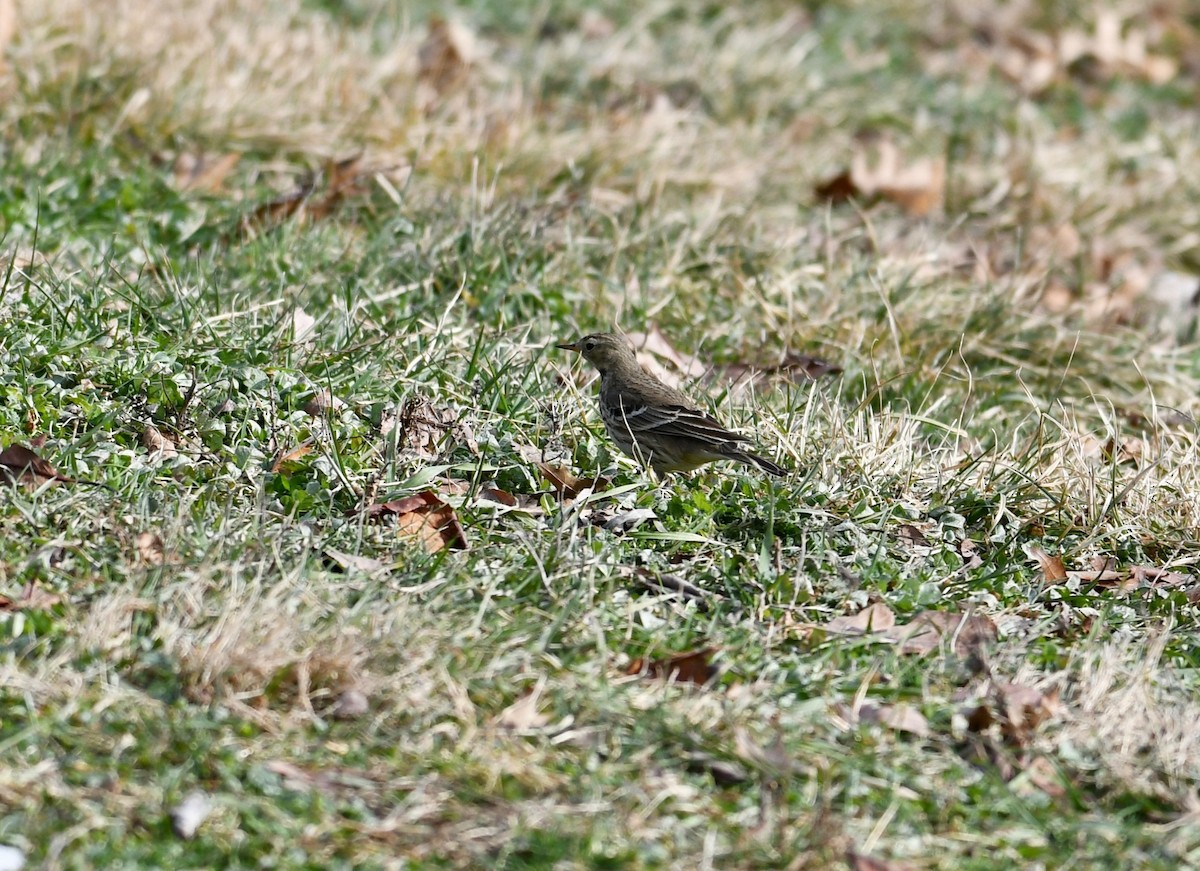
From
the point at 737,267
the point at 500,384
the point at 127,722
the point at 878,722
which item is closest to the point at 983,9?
the point at 737,267

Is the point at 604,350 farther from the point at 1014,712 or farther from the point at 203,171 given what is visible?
the point at 203,171

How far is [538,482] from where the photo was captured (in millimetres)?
4938

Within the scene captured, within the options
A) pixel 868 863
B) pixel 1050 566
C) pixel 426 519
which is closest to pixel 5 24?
pixel 426 519

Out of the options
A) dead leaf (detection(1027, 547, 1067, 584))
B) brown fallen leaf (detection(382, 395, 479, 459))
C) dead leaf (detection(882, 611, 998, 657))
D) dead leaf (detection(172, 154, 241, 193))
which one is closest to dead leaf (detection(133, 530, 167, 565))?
brown fallen leaf (detection(382, 395, 479, 459))

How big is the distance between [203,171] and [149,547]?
11.2ft

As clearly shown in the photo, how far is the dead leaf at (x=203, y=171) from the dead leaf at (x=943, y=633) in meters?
4.03

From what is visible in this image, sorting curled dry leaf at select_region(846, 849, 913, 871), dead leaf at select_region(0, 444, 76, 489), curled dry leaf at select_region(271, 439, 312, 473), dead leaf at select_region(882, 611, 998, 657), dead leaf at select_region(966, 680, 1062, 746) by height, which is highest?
dead leaf at select_region(0, 444, 76, 489)

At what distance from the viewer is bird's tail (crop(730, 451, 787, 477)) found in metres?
4.86

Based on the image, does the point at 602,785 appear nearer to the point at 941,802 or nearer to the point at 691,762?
the point at 691,762

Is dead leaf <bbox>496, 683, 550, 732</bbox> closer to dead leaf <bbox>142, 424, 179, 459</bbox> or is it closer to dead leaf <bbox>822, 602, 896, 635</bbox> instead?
dead leaf <bbox>822, 602, 896, 635</bbox>

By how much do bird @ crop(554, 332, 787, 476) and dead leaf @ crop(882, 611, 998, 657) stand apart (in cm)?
75

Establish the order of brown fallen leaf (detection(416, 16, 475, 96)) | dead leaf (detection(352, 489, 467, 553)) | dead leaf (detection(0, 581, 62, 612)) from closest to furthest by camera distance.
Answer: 1. dead leaf (detection(0, 581, 62, 612))
2. dead leaf (detection(352, 489, 467, 553))
3. brown fallen leaf (detection(416, 16, 475, 96))

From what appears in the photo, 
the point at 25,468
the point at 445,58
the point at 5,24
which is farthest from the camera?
the point at 445,58

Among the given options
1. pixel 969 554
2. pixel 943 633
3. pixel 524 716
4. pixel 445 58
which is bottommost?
pixel 969 554
